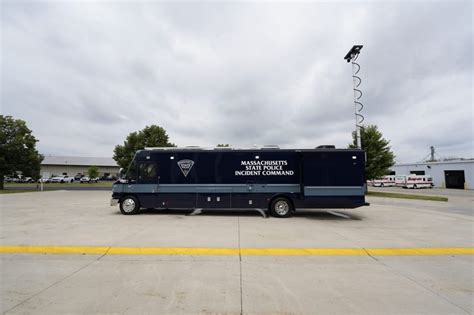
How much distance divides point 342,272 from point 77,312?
166 inches

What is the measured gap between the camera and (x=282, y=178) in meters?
10.5

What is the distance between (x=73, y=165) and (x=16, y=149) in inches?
1708

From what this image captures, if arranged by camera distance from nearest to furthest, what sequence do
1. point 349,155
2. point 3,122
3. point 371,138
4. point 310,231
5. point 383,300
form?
point 383,300 → point 310,231 → point 349,155 → point 371,138 → point 3,122

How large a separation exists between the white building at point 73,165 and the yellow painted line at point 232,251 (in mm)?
67837

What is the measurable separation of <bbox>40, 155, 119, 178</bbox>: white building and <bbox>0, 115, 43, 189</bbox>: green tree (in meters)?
38.1

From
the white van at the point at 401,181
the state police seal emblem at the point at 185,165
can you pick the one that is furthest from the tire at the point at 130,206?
the white van at the point at 401,181

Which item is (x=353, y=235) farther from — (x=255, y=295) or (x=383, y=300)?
(x=255, y=295)

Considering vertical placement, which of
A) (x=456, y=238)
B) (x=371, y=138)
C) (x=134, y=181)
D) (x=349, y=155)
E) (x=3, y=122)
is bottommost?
(x=456, y=238)

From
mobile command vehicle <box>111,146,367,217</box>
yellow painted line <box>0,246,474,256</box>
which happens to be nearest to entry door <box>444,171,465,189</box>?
mobile command vehicle <box>111,146,367,217</box>

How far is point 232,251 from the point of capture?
571cm

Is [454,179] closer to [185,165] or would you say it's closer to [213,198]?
[213,198]

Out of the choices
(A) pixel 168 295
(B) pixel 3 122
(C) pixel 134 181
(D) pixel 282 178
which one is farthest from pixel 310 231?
(B) pixel 3 122

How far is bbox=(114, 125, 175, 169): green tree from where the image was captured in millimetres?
34000

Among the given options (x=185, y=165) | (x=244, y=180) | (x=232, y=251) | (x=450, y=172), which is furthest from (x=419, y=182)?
(x=232, y=251)
